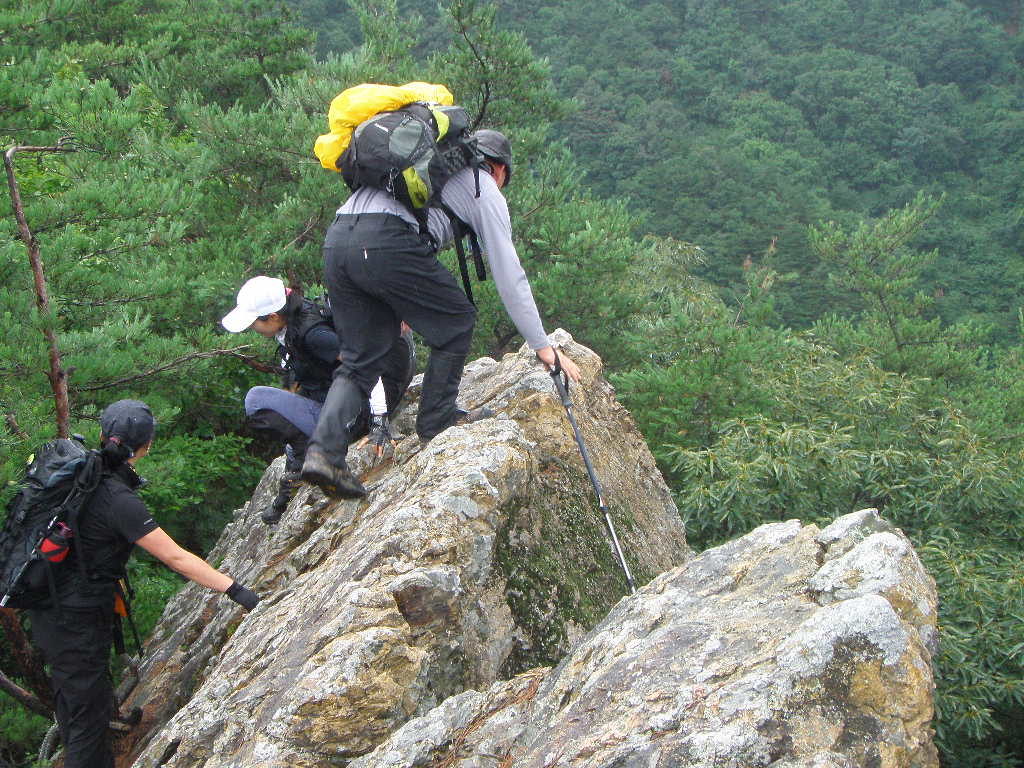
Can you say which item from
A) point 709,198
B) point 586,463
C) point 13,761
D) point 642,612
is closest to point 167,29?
point 13,761

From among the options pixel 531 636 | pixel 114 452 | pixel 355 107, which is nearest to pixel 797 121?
pixel 355 107

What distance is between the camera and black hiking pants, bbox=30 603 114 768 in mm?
3934

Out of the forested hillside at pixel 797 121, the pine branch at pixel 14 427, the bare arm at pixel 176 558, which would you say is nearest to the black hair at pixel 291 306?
the bare arm at pixel 176 558

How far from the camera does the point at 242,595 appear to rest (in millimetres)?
3912

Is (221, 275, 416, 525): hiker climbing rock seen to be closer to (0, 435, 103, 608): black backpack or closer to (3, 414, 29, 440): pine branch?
(0, 435, 103, 608): black backpack

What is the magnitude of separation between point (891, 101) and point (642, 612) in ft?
192

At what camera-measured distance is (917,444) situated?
958 cm

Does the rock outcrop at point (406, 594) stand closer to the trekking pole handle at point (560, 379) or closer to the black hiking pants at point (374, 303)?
the trekking pole handle at point (560, 379)

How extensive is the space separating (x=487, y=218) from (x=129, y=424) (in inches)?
67.6

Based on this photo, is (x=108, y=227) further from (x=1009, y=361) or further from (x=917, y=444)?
(x=1009, y=361)

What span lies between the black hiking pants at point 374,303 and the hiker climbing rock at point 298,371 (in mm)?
166

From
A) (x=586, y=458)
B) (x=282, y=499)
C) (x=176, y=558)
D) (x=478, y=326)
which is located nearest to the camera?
(x=176, y=558)

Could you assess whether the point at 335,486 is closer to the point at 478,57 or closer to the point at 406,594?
the point at 406,594

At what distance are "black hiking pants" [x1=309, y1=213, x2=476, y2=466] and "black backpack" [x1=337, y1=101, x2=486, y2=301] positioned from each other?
6.2 inches
